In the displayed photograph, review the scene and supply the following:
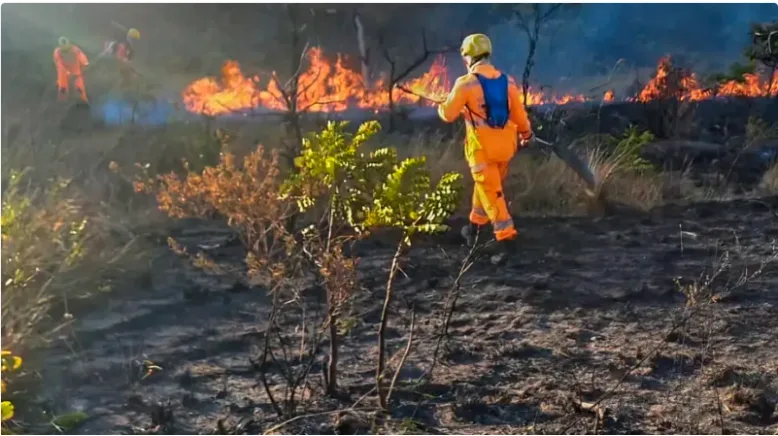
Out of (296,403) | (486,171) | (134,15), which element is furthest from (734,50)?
(134,15)

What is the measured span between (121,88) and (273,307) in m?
1.12

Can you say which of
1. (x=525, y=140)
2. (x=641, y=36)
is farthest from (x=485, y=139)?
(x=641, y=36)

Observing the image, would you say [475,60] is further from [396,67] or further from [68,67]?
[68,67]

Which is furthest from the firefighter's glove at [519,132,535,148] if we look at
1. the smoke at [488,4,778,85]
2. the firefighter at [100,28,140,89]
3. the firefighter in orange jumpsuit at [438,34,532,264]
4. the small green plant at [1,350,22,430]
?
the small green plant at [1,350,22,430]

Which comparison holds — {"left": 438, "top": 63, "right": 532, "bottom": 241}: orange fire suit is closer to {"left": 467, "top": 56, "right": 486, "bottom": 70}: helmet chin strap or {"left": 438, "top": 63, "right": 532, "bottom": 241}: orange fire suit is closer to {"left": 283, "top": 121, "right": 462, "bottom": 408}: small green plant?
{"left": 467, "top": 56, "right": 486, "bottom": 70}: helmet chin strap

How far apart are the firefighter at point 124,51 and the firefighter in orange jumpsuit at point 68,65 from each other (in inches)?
3.9

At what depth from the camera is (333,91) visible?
336 centimetres

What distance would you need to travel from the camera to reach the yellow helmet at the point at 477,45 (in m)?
3.18

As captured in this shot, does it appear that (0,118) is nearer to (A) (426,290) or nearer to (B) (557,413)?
(A) (426,290)

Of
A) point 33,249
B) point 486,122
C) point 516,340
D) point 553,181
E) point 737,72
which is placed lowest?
point 516,340

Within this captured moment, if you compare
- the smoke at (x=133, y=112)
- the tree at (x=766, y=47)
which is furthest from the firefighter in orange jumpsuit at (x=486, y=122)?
the smoke at (x=133, y=112)

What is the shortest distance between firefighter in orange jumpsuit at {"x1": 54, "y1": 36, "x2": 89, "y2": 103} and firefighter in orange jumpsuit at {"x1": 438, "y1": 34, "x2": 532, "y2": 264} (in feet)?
4.76

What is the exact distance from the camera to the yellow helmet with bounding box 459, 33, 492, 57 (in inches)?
125

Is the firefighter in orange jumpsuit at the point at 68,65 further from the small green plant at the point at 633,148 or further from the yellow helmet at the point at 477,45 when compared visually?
the small green plant at the point at 633,148
